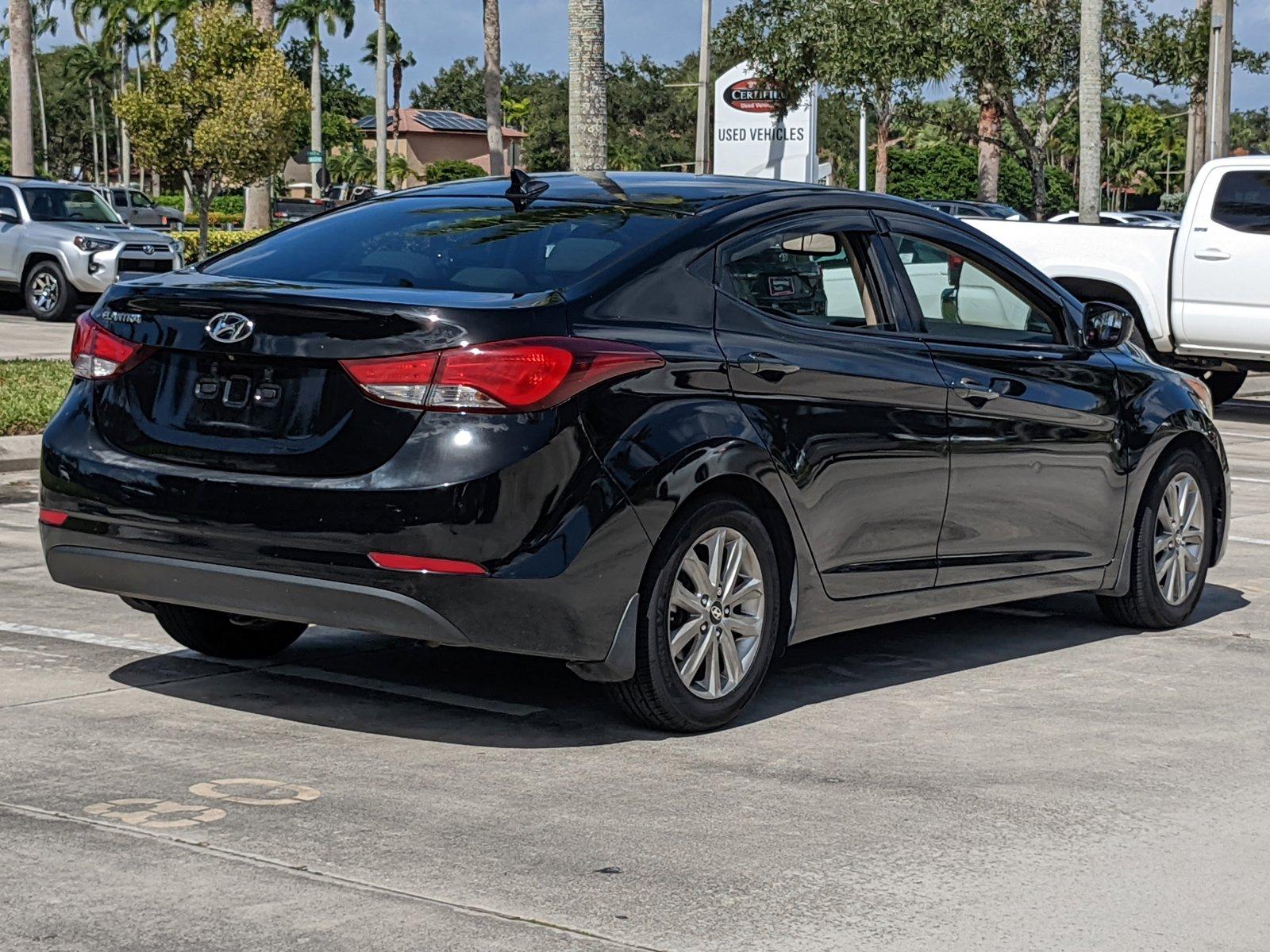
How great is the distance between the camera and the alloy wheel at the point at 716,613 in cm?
574

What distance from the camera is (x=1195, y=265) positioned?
56.1ft

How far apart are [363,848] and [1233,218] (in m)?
14.1

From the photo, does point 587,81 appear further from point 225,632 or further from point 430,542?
point 430,542

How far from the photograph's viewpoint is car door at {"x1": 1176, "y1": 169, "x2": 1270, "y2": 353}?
16859mm

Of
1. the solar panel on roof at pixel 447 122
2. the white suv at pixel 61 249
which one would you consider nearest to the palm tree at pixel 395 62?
the solar panel on roof at pixel 447 122

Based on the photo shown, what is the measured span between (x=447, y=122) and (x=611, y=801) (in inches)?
4548

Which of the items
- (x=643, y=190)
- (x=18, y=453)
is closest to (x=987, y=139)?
(x=18, y=453)

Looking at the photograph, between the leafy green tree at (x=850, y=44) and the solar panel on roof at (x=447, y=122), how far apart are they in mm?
78221

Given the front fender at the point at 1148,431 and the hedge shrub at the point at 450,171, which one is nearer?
the front fender at the point at 1148,431

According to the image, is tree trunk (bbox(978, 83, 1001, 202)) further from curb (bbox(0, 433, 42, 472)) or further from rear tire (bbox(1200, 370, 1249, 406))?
curb (bbox(0, 433, 42, 472))

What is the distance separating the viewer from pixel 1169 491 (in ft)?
25.8

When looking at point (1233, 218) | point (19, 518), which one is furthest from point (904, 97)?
point (19, 518)

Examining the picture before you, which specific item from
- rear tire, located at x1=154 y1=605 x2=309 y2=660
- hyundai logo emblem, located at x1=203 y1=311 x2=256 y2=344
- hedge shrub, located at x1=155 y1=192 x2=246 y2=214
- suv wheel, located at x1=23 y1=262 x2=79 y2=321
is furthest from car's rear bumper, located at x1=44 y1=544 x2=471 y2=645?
hedge shrub, located at x1=155 y1=192 x2=246 y2=214

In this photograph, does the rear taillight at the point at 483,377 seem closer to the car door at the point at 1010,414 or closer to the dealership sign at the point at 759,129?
the car door at the point at 1010,414
